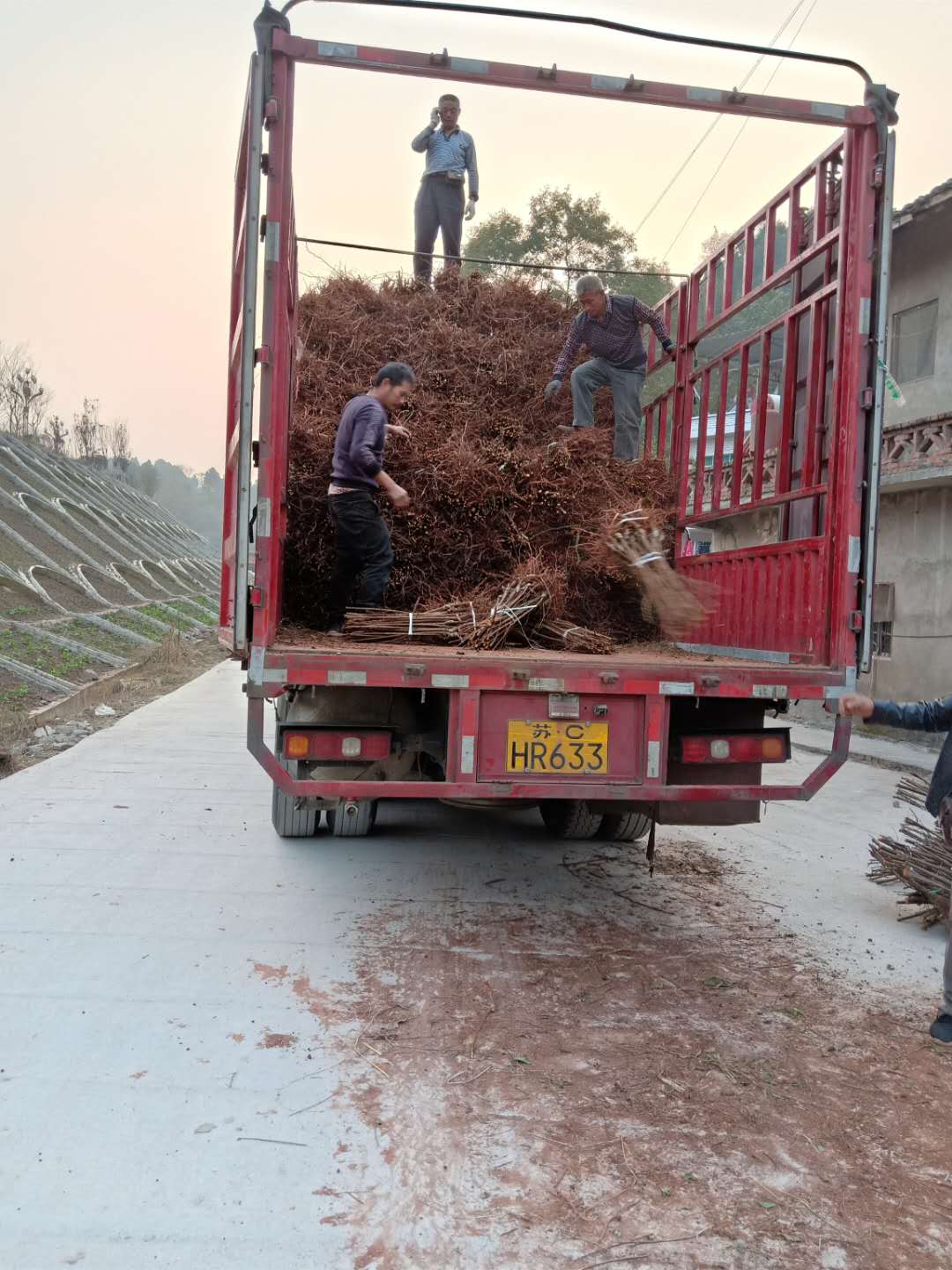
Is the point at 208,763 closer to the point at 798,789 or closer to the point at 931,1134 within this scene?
the point at 798,789

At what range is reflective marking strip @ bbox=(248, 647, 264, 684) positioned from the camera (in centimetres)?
349

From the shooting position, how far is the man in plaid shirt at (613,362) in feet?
19.6

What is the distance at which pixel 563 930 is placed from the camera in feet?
14.1

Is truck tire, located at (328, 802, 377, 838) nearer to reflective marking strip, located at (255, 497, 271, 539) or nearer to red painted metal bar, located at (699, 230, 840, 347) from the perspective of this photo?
reflective marking strip, located at (255, 497, 271, 539)

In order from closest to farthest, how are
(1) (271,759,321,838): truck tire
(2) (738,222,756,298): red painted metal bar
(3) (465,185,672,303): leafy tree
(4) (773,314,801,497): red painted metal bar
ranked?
1. (4) (773,314,801,497): red painted metal bar
2. (2) (738,222,756,298): red painted metal bar
3. (1) (271,759,321,838): truck tire
4. (3) (465,185,672,303): leafy tree

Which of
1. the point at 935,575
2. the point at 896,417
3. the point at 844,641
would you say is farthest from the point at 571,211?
the point at 844,641

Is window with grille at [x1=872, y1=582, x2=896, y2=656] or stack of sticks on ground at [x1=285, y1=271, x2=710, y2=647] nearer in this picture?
stack of sticks on ground at [x1=285, y1=271, x2=710, y2=647]

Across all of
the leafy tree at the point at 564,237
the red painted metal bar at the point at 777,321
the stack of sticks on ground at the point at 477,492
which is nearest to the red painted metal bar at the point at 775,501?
the stack of sticks on ground at the point at 477,492

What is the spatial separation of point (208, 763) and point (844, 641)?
5.45 meters

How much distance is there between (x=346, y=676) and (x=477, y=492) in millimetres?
2029

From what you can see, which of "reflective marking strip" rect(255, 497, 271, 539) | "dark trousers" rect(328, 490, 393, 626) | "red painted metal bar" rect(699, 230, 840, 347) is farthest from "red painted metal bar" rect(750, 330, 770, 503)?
"reflective marking strip" rect(255, 497, 271, 539)

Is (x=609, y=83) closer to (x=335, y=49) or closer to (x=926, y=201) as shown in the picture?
(x=335, y=49)

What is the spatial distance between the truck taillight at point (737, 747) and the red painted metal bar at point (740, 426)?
1.44 meters

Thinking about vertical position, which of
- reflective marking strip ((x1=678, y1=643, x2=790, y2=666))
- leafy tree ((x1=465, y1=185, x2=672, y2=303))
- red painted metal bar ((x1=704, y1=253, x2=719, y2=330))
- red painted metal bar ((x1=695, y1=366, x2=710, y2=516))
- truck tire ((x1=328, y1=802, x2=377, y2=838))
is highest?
leafy tree ((x1=465, y1=185, x2=672, y2=303))
